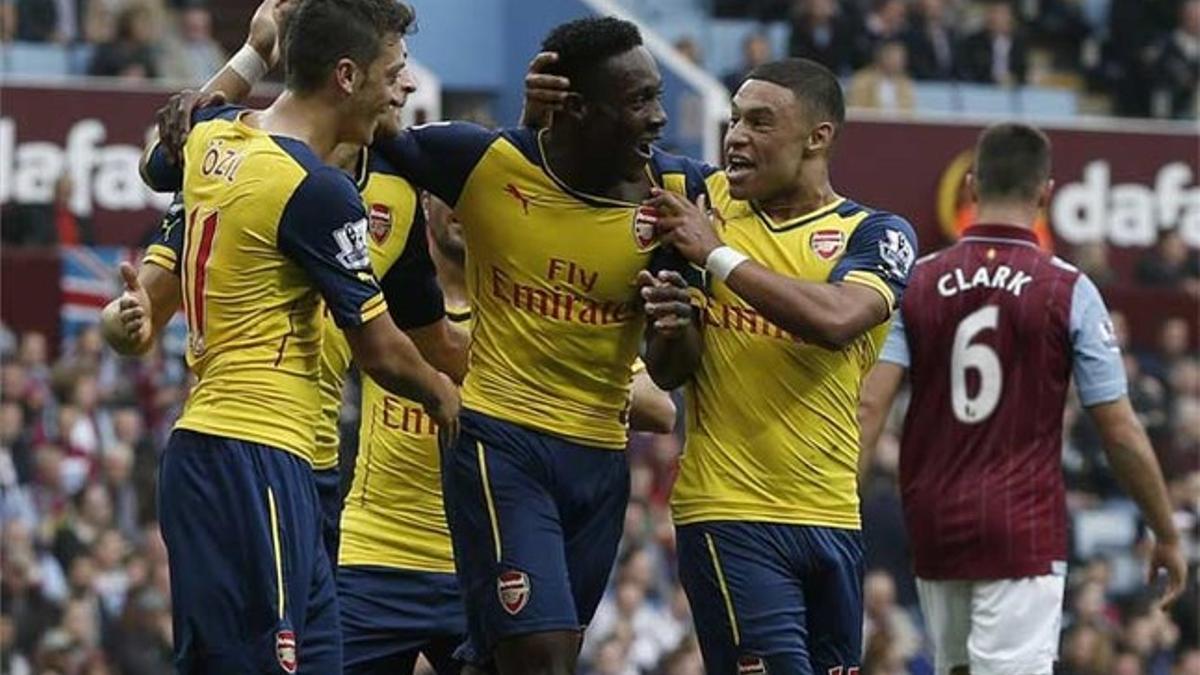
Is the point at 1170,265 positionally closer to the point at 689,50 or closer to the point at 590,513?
the point at 689,50

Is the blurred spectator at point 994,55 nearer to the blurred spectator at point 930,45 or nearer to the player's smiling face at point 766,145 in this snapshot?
the blurred spectator at point 930,45

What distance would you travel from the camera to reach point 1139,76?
91.8 ft

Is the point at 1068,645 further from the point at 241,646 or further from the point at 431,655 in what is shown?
the point at 241,646

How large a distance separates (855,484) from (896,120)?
14297 millimetres

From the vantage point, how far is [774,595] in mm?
9414

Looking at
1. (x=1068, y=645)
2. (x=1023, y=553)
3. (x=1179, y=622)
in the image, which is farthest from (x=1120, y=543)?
(x=1023, y=553)

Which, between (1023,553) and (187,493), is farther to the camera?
(1023,553)

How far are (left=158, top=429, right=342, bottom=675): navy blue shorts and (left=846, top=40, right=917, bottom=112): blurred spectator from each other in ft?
54.5

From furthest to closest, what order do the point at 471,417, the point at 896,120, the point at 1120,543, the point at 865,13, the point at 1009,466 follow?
the point at 865,13
the point at 896,120
the point at 1120,543
the point at 1009,466
the point at 471,417

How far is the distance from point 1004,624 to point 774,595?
71.8 inches

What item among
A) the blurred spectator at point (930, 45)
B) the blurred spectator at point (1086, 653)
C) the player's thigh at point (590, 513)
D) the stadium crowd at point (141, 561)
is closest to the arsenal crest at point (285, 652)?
the player's thigh at point (590, 513)

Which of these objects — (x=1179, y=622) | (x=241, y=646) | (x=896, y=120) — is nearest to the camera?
(x=241, y=646)

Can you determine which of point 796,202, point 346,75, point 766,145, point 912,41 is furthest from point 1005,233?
point 912,41

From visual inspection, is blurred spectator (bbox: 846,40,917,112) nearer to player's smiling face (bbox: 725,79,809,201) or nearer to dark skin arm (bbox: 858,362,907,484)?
dark skin arm (bbox: 858,362,907,484)
